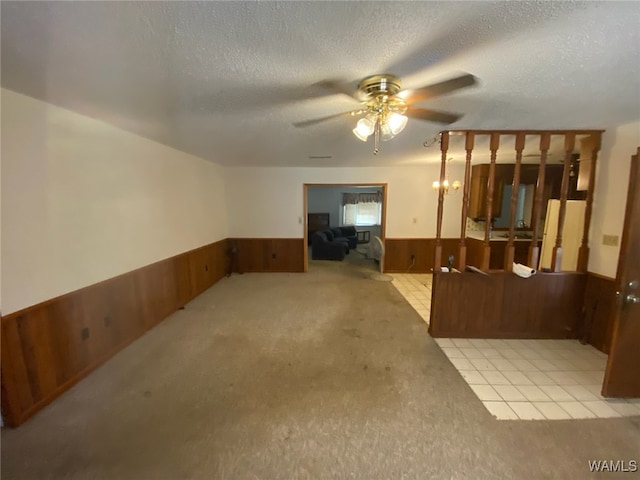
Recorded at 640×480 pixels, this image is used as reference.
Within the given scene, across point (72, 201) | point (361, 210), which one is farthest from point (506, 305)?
→ point (361, 210)

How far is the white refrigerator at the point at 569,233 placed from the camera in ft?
10.7

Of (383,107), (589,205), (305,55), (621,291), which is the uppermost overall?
(305,55)

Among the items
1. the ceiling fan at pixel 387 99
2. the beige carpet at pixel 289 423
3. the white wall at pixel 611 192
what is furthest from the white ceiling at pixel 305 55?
the beige carpet at pixel 289 423

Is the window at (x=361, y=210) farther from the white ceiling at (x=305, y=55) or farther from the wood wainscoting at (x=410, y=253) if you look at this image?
the white ceiling at (x=305, y=55)

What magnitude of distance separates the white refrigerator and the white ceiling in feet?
4.45

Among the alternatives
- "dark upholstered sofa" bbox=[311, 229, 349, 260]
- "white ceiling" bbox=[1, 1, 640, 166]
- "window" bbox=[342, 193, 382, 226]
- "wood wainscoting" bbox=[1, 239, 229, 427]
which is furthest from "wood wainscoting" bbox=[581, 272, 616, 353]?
"window" bbox=[342, 193, 382, 226]

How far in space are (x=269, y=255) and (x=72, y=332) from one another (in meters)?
3.62

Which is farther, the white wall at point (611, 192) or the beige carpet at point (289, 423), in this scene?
the white wall at point (611, 192)

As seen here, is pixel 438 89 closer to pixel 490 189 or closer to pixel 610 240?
pixel 490 189

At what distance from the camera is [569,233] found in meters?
3.42

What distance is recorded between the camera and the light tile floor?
1927mm

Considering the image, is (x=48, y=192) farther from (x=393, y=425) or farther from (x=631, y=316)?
(x=631, y=316)

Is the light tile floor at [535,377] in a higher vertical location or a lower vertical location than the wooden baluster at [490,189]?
lower

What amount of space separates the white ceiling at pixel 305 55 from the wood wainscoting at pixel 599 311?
1.54 m
